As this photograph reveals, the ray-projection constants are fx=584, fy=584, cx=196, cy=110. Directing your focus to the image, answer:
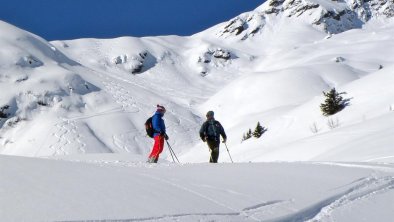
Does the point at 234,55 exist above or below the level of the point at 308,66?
above

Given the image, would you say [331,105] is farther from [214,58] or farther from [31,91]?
[214,58]

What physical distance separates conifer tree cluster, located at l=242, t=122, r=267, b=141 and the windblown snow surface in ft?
2.40

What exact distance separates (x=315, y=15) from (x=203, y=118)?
78.1 m

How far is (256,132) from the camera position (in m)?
29.4

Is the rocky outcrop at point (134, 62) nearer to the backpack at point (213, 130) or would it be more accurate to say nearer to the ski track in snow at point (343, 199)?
the backpack at point (213, 130)

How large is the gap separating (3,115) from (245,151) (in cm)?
3737

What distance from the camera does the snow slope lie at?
6285 millimetres

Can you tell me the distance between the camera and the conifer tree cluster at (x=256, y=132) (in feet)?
96.4

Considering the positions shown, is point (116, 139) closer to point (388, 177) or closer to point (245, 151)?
point (245, 151)

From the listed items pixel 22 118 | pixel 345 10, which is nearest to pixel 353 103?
pixel 22 118

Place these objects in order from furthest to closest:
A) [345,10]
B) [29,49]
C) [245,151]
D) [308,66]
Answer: [345,10] → [29,49] → [308,66] → [245,151]

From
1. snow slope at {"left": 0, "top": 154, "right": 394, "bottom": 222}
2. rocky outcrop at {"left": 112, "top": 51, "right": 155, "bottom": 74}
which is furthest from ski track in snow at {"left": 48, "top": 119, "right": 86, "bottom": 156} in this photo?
rocky outcrop at {"left": 112, "top": 51, "right": 155, "bottom": 74}

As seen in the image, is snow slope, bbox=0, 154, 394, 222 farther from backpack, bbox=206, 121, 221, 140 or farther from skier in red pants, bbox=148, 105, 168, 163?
backpack, bbox=206, 121, 221, 140

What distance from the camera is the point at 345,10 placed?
137000mm
